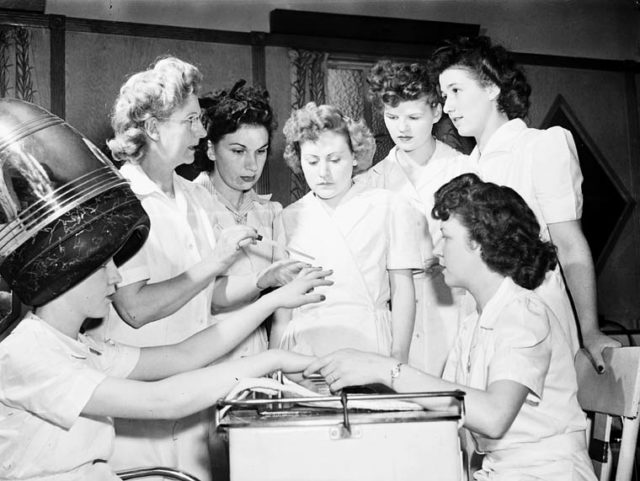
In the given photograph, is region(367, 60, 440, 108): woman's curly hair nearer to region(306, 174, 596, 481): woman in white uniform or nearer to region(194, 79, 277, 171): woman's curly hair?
region(194, 79, 277, 171): woman's curly hair

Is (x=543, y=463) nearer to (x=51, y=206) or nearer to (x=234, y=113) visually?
(x=51, y=206)

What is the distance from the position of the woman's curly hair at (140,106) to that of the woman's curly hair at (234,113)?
241 mm

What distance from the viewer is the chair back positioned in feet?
5.94

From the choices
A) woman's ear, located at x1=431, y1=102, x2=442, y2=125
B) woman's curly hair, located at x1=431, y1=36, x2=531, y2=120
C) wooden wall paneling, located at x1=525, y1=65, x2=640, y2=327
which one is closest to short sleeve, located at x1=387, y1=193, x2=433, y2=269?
woman's ear, located at x1=431, y1=102, x2=442, y2=125

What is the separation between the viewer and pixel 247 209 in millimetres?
2836

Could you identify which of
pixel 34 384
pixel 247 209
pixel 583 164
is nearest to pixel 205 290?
pixel 247 209

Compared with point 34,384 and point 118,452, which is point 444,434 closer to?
point 34,384

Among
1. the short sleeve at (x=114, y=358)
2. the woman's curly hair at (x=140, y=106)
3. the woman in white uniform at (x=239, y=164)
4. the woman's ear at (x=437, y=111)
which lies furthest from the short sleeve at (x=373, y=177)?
the short sleeve at (x=114, y=358)

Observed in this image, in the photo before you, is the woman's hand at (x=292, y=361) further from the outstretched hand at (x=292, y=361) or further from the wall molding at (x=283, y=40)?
the wall molding at (x=283, y=40)

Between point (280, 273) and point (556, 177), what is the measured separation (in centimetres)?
87

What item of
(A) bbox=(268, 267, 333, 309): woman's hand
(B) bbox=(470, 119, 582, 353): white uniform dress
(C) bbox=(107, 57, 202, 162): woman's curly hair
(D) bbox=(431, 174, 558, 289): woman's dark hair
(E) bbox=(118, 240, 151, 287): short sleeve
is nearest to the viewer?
(D) bbox=(431, 174, 558, 289): woman's dark hair

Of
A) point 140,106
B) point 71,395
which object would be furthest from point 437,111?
point 71,395

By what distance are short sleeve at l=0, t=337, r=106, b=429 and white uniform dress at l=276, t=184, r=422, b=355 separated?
972 millimetres

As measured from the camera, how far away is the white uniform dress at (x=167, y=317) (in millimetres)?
2283
